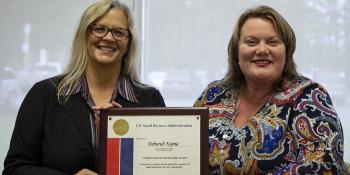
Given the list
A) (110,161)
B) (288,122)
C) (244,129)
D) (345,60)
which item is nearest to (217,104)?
(244,129)

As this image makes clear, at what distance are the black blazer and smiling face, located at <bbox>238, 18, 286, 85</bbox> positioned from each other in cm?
75

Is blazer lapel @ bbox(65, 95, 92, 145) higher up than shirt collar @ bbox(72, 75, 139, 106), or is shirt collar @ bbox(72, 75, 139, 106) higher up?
shirt collar @ bbox(72, 75, 139, 106)

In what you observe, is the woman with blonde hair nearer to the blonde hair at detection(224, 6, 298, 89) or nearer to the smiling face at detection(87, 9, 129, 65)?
the smiling face at detection(87, 9, 129, 65)

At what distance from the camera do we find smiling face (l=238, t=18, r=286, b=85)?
1.58 metres

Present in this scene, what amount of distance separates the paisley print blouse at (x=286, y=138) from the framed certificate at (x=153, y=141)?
0.16 m

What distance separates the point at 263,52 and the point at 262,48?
18 millimetres

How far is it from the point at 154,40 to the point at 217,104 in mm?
1536

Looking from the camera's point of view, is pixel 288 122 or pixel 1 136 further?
pixel 1 136

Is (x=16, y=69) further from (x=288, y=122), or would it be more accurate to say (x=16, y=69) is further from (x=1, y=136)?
(x=288, y=122)

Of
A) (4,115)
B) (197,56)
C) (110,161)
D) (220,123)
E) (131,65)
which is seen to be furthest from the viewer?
(197,56)

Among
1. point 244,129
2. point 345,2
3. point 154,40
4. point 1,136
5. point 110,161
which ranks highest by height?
point 345,2

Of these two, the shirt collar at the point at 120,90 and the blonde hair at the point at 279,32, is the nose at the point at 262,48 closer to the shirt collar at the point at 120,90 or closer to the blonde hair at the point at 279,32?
the blonde hair at the point at 279,32

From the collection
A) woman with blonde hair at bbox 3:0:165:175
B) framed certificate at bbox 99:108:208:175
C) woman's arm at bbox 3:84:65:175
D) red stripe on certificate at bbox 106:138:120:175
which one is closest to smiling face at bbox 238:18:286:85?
framed certificate at bbox 99:108:208:175

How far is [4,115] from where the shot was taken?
2.93 m
